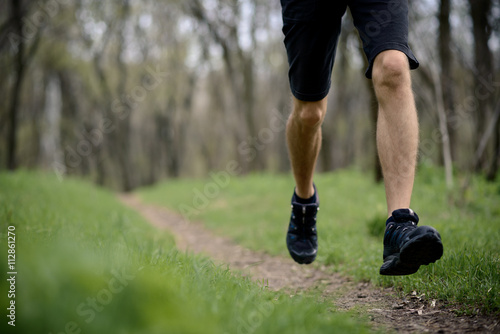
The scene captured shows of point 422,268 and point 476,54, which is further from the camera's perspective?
point 476,54

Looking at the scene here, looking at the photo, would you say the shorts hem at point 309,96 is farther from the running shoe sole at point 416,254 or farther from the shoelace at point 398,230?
the running shoe sole at point 416,254

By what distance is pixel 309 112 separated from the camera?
2.28 metres

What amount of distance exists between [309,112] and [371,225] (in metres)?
1.96

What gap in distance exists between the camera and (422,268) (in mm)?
2088

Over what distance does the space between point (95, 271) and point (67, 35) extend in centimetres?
1580

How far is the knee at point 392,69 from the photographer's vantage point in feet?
5.85

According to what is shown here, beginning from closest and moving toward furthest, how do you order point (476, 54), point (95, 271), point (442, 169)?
point (95, 271) → point (442, 169) → point (476, 54)

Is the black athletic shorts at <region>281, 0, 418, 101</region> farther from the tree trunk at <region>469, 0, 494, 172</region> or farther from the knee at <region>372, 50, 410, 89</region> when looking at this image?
the tree trunk at <region>469, 0, 494, 172</region>

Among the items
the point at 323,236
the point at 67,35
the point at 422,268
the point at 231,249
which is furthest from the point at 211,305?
the point at 67,35

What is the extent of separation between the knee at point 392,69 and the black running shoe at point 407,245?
648mm

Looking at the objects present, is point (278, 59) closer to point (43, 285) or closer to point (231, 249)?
point (231, 249)

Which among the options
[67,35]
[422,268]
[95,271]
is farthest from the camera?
[67,35]

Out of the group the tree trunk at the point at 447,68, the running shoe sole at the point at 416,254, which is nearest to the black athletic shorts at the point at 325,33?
the running shoe sole at the point at 416,254

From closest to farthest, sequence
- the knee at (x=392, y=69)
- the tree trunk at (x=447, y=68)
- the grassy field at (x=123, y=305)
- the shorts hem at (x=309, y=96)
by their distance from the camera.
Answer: the grassy field at (x=123, y=305)
the knee at (x=392, y=69)
the shorts hem at (x=309, y=96)
the tree trunk at (x=447, y=68)
